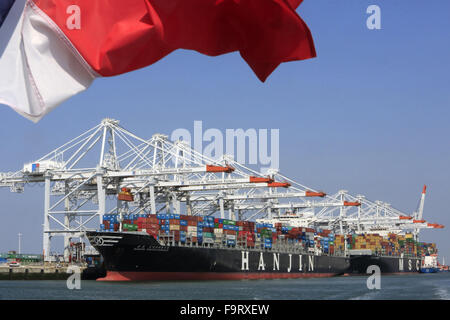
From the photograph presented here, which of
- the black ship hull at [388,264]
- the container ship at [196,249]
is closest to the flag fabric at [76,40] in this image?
the container ship at [196,249]

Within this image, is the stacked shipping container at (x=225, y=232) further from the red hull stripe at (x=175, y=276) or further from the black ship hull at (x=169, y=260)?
the red hull stripe at (x=175, y=276)

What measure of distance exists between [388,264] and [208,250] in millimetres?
38540

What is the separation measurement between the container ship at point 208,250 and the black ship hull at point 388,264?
1.53 m

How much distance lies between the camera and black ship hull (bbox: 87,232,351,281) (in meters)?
40.9

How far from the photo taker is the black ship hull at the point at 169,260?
40906 mm

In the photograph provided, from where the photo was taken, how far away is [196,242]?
46250mm

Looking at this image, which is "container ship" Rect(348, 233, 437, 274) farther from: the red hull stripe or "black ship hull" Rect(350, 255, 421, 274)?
the red hull stripe

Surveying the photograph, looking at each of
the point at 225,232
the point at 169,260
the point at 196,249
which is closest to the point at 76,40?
the point at 169,260

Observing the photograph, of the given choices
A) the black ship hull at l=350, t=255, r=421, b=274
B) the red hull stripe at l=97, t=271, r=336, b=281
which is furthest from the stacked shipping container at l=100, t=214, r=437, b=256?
the red hull stripe at l=97, t=271, r=336, b=281

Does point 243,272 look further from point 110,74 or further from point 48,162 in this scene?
point 110,74

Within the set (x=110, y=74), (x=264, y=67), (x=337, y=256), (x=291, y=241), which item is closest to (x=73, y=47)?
(x=110, y=74)

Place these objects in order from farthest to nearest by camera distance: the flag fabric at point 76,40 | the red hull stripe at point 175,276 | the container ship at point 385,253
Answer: the container ship at point 385,253
the red hull stripe at point 175,276
the flag fabric at point 76,40

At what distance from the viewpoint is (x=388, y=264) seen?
7819cm

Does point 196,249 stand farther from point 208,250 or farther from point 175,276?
point 175,276
